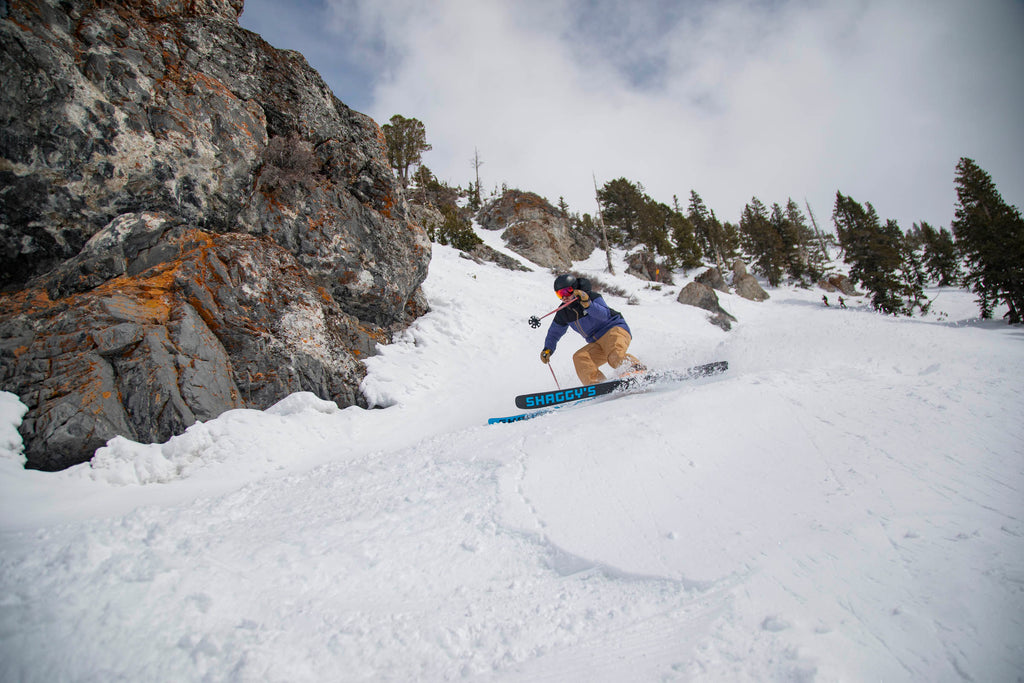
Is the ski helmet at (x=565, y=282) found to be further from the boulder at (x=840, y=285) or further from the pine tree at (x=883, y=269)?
the boulder at (x=840, y=285)

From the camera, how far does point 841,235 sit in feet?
165

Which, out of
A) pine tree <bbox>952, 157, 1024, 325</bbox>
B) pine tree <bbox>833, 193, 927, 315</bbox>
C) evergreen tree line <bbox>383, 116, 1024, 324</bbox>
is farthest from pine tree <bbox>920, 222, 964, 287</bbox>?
pine tree <bbox>952, 157, 1024, 325</bbox>

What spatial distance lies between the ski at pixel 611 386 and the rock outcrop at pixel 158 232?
3370mm

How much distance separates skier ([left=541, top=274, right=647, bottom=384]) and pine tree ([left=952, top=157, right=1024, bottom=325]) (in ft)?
92.4

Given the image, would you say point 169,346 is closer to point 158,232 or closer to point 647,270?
point 158,232

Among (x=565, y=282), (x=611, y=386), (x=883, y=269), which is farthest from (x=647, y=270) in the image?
(x=611, y=386)

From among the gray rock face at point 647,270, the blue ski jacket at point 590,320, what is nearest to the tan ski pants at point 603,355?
the blue ski jacket at point 590,320

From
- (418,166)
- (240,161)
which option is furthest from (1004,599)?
(418,166)

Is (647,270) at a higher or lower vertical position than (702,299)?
higher

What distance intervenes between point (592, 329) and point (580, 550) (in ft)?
20.0

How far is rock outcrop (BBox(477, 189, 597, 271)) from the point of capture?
3238 cm

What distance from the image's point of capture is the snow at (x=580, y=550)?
1.39m

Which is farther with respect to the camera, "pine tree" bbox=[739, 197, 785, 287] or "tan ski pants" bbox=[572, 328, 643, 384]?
"pine tree" bbox=[739, 197, 785, 287]

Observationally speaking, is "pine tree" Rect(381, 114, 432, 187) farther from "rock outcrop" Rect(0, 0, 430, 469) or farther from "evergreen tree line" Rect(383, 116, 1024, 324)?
"rock outcrop" Rect(0, 0, 430, 469)
